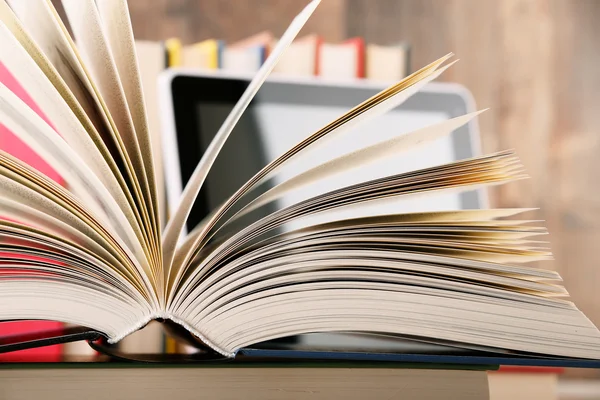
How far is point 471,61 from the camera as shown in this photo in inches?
47.8

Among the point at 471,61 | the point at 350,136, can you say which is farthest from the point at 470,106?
the point at 471,61

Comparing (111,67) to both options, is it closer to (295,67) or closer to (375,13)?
(295,67)

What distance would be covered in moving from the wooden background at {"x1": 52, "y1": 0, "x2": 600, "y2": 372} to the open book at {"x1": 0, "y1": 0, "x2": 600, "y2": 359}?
864mm

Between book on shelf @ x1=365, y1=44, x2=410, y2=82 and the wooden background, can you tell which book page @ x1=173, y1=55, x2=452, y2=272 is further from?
the wooden background

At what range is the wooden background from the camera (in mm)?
1158

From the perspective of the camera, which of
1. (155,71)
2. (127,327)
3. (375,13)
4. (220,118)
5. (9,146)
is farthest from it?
(375,13)

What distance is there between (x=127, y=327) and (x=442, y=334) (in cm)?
18

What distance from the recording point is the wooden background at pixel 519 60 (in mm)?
1158

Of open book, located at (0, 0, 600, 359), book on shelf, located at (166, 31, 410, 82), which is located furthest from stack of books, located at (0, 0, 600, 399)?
book on shelf, located at (166, 31, 410, 82)

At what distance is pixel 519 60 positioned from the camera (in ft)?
3.99

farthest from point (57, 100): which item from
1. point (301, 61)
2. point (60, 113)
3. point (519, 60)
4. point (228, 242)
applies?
point (519, 60)

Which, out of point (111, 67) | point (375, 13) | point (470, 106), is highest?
point (375, 13)

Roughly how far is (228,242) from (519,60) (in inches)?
42.1

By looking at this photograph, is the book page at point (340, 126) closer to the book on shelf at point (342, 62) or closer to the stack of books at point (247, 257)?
the stack of books at point (247, 257)
